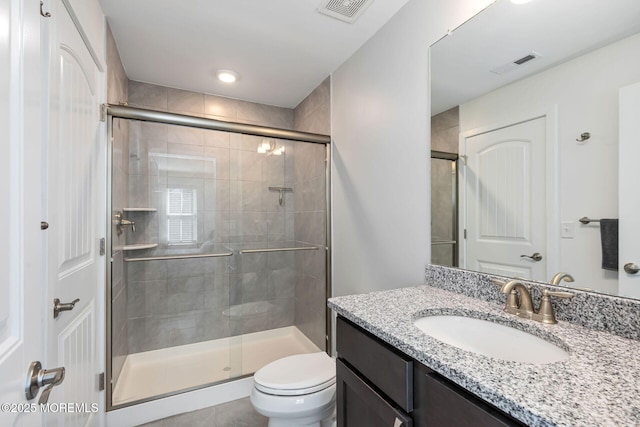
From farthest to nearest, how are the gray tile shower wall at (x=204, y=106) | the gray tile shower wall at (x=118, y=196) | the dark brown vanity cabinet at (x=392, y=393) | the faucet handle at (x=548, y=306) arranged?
the gray tile shower wall at (x=204, y=106), the gray tile shower wall at (x=118, y=196), the faucet handle at (x=548, y=306), the dark brown vanity cabinet at (x=392, y=393)

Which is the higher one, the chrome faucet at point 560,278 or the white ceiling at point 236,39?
the white ceiling at point 236,39

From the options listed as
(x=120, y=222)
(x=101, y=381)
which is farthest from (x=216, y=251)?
(x=101, y=381)

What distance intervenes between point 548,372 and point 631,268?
1.58ft

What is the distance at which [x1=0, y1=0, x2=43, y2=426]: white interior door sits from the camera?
515 millimetres

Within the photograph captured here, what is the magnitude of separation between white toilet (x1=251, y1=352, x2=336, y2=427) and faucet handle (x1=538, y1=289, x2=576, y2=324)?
1005mm

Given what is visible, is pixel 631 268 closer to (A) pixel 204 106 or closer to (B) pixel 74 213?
(B) pixel 74 213

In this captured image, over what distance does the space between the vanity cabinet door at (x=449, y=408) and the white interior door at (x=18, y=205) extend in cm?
84

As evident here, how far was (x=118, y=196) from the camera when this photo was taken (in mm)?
1831

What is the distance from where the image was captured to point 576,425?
0.44 metres

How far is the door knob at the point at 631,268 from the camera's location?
0.79 metres

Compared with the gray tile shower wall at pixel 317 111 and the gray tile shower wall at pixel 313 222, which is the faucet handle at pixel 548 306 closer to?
the gray tile shower wall at pixel 313 222

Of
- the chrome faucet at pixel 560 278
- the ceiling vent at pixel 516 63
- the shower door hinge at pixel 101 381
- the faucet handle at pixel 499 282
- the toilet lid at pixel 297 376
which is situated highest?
the ceiling vent at pixel 516 63

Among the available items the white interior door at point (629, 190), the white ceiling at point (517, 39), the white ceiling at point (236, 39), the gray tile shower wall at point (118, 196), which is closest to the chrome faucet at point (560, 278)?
the white interior door at point (629, 190)

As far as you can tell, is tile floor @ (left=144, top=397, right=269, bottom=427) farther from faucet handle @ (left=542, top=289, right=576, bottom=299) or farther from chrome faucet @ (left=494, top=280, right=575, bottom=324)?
faucet handle @ (left=542, top=289, right=576, bottom=299)
